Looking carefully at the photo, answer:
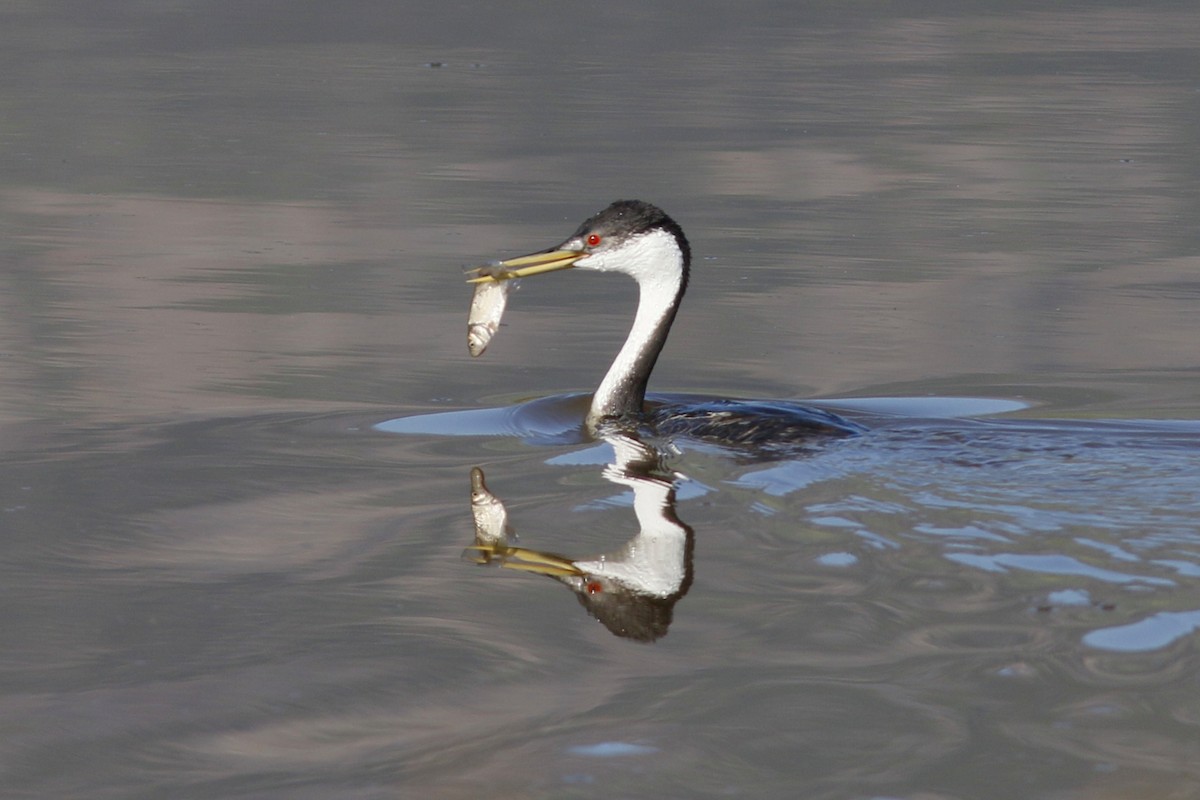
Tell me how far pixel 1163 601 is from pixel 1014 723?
3.27 ft

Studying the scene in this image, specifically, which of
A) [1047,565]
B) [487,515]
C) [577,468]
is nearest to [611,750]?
[1047,565]

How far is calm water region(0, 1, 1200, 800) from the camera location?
4.25 m

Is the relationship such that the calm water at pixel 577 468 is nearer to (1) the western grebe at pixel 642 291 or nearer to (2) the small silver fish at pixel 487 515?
(2) the small silver fish at pixel 487 515

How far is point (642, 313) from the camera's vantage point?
8.27 meters

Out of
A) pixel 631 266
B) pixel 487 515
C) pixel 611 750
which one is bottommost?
pixel 611 750

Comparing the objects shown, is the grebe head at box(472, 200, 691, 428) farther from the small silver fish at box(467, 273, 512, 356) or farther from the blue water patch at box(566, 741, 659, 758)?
the blue water patch at box(566, 741, 659, 758)

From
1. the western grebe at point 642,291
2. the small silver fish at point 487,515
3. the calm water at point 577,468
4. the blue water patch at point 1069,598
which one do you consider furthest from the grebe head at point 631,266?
the blue water patch at point 1069,598

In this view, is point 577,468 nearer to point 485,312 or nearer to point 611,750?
point 485,312

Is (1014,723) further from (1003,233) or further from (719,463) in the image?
(1003,233)

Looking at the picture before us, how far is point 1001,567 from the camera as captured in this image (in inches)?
209

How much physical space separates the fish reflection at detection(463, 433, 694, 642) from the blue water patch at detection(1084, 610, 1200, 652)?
1230 mm

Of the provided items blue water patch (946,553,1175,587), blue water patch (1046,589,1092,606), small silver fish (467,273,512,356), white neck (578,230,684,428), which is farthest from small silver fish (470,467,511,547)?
blue water patch (1046,589,1092,606)

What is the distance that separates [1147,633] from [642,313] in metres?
3.94

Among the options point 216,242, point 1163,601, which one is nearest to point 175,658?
point 1163,601
